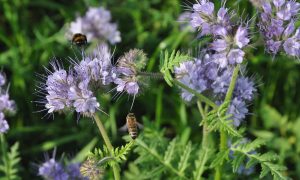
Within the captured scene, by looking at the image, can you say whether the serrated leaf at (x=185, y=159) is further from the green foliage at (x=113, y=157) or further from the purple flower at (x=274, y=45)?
the purple flower at (x=274, y=45)

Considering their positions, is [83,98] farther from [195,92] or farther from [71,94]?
[195,92]

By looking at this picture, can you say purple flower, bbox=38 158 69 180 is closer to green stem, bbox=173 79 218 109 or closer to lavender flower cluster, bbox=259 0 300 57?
green stem, bbox=173 79 218 109

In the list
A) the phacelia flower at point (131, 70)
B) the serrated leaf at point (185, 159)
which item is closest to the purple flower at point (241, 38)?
the phacelia flower at point (131, 70)

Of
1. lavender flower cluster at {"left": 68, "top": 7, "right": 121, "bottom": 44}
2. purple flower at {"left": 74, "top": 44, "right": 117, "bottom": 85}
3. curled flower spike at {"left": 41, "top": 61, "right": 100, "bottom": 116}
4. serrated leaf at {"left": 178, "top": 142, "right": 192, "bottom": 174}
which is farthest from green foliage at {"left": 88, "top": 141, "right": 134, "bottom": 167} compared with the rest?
lavender flower cluster at {"left": 68, "top": 7, "right": 121, "bottom": 44}

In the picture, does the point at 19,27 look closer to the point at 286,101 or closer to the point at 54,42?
the point at 54,42

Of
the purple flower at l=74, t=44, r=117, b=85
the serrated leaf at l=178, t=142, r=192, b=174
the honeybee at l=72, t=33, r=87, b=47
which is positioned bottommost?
the serrated leaf at l=178, t=142, r=192, b=174

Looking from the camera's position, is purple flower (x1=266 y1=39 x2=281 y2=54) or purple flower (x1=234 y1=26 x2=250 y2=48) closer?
purple flower (x1=234 y1=26 x2=250 y2=48)

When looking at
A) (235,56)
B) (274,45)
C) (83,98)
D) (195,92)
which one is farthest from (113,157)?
(274,45)
